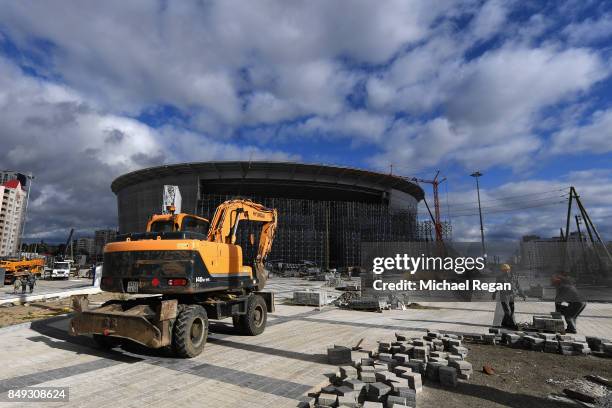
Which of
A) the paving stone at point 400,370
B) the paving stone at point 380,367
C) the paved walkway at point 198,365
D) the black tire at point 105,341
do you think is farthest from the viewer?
the black tire at point 105,341

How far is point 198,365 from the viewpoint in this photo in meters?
6.55

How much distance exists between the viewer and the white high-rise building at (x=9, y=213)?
88906 mm

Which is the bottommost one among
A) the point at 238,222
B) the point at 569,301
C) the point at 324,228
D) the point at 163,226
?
the point at 569,301

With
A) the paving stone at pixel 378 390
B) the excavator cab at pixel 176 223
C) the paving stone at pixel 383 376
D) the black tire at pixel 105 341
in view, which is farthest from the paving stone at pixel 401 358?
the black tire at pixel 105 341

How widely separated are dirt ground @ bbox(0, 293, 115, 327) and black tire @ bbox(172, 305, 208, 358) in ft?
22.4

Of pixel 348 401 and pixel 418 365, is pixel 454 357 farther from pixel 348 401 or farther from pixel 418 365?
pixel 348 401

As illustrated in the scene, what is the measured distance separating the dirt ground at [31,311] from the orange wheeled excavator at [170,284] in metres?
5.39

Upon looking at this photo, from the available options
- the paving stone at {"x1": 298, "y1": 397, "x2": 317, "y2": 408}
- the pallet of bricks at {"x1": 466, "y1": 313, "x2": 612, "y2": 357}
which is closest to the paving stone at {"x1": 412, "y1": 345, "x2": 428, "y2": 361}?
the paving stone at {"x1": 298, "y1": 397, "x2": 317, "y2": 408}

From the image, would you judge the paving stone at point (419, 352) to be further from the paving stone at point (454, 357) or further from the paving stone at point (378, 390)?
the paving stone at point (378, 390)

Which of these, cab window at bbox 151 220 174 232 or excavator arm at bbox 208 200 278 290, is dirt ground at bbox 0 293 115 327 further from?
excavator arm at bbox 208 200 278 290

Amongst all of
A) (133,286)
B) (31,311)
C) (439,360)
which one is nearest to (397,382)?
(439,360)

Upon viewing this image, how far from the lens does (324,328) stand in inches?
412

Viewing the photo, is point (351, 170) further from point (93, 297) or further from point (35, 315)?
point (35, 315)

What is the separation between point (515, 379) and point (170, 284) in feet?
20.6
